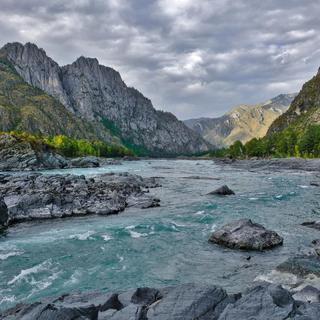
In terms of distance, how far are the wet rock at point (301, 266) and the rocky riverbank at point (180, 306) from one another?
240 inches

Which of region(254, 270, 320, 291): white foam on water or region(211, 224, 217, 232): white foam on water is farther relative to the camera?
Answer: region(211, 224, 217, 232): white foam on water

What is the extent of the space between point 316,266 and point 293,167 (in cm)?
10256

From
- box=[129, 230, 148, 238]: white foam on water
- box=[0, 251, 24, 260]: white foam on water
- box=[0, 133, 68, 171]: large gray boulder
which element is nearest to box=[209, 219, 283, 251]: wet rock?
box=[129, 230, 148, 238]: white foam on water

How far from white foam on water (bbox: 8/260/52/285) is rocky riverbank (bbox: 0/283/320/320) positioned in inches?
316

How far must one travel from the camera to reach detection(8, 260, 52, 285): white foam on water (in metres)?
23.9

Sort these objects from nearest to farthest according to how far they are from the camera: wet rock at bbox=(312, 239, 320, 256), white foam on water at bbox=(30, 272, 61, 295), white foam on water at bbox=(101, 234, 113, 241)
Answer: white foam on water at bbox=(30, 272, 61, 295) < wet rock at bbox=(312, 239, 320, 256) < white foam on water at bbox=(101, 234, 113, 241)

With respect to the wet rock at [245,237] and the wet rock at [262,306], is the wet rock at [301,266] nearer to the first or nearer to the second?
the wet rock at [245,237]

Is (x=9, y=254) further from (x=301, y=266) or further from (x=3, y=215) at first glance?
(x=301, y=266)

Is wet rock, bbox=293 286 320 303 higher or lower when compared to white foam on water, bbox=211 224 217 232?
higher

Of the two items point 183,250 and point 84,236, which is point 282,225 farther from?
point 84,236

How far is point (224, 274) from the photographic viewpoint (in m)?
24.2

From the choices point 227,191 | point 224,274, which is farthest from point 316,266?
point 227,191

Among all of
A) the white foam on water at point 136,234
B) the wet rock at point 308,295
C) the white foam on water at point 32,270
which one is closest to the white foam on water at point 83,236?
the white foam on water at point 136,234

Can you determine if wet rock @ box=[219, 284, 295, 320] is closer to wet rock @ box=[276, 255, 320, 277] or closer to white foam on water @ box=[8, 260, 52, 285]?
wet rock @ box=[276, 255, 320, 277]
